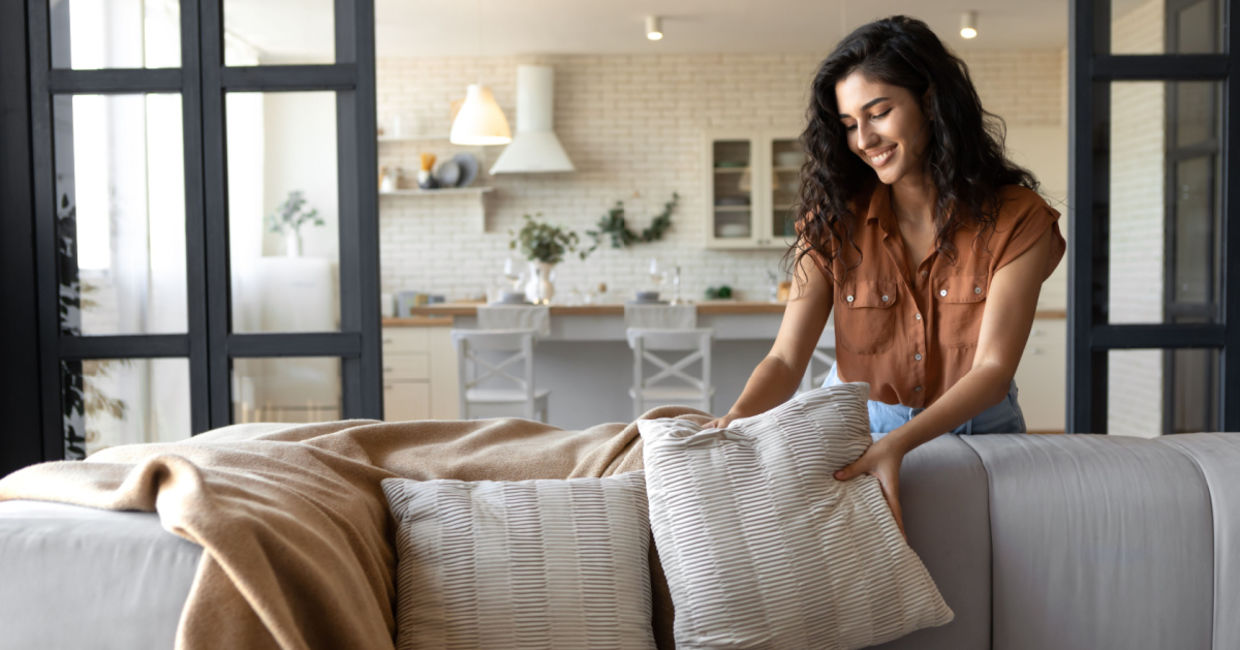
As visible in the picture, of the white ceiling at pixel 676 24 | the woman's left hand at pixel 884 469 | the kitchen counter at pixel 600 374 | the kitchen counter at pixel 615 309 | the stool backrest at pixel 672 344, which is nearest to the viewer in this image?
the woman's left hand at pixel 884 469

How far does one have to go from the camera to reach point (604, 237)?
846 cm

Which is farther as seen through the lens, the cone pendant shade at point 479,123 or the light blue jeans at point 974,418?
the cone pendant shade at point 479,123

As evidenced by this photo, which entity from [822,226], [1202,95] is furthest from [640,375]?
[822,226]

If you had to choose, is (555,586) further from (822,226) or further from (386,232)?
(386,232)

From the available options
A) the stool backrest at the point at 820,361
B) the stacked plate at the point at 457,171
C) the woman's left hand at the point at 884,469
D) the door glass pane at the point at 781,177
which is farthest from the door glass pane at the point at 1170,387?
the stacked plate at the point at 457,171

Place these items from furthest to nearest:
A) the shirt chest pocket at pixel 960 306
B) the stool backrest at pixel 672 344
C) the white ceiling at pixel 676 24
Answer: the white ceiling at pixel 676 24 → the stool backrest at pixel 672 344 → the shirt chest pocket at pixel 960 306

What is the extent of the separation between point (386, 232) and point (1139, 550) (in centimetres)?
737

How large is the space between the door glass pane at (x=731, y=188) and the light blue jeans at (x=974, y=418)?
250 inches

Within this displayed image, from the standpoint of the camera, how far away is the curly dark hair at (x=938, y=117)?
179 cm

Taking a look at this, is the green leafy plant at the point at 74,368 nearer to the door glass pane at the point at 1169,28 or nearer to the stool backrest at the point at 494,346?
the stool backrest at the point at 494,346

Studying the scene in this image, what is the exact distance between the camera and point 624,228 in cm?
841

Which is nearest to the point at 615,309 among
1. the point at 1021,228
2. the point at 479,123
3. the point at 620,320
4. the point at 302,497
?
the point at 620,320

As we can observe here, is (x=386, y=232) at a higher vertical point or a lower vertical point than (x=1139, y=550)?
higher

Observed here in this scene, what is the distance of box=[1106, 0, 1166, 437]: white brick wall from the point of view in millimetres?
3107
